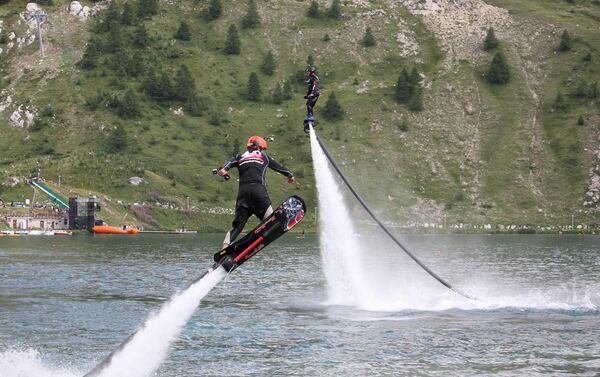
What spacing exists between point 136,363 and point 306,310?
730 inches

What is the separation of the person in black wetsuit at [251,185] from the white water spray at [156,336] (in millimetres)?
2311

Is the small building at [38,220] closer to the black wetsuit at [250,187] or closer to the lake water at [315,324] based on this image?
the lake water at [315,324]

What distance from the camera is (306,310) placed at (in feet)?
142

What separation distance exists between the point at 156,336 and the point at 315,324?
523 inches

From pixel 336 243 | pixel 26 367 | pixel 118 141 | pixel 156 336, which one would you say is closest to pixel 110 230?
pixel 118 141

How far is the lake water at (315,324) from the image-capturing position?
29672 millimetres

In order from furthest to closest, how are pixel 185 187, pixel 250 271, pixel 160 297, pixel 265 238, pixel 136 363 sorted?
1. pixel 185 187
2. pixel 250 271
3. pixel 160 297
4. pixel 265 238
5. pixel 136 363

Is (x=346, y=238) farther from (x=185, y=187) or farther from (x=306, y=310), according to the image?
(x=185, y=187)

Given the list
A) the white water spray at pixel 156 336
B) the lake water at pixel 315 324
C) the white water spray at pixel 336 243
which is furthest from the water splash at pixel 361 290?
the white water spray at pixel 156 336

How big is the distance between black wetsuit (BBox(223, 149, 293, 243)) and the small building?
14787 cm

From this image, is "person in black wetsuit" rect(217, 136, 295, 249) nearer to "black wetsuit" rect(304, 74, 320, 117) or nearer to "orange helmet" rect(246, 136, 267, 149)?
"orange helmet" rect(246, 136, 267, 149)

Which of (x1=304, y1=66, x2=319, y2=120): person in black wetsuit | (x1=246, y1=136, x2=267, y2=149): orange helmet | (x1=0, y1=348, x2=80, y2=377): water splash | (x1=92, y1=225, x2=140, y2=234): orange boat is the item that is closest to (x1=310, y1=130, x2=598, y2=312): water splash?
(x1=304, y1=66, x2=319, y2=120): person in black wetsuit

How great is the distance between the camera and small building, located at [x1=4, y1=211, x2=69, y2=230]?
170375 millimetres

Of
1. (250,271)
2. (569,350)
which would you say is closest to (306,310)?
(569,350)
